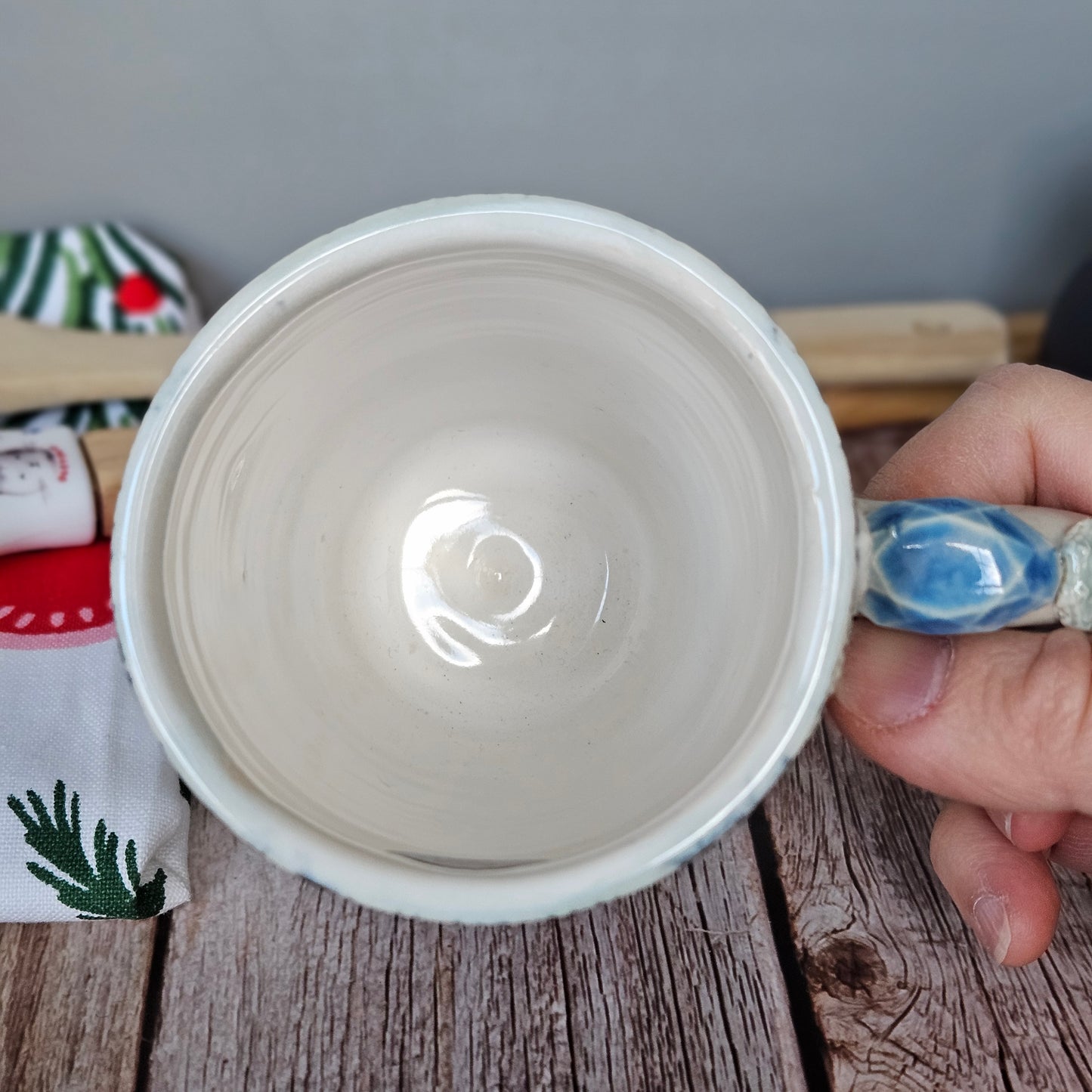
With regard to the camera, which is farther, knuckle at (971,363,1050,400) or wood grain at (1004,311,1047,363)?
wood grain at (1004,311,1047,363)

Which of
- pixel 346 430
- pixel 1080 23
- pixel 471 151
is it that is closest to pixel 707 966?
pixel 346 430

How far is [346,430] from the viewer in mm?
533

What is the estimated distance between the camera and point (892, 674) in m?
0.45

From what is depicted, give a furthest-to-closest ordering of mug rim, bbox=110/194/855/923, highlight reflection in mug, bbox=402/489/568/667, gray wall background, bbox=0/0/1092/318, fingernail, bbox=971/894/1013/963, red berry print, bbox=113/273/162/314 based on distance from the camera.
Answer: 1. red berry print, bbox=113/273/162/314
2. gray wall background, bbox=0/0/1092/318
3. highlight reflection in mug, bbox=402/489/568/667
4. fingernail, bbox=971/894/1013/963
5. mug rim, bbox=110/194/855/923

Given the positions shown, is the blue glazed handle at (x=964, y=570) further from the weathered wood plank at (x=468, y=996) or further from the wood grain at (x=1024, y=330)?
the wood grain at (x=1024, y=330)

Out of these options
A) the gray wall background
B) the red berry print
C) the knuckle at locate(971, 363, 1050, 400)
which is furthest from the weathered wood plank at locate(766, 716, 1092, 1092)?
the red berry print

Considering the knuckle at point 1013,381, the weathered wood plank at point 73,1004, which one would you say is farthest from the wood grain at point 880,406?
the weathered wood plank at point 73,1004

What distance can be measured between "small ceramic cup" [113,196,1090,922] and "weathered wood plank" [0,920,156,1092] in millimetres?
159

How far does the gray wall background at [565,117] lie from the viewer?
721 mm

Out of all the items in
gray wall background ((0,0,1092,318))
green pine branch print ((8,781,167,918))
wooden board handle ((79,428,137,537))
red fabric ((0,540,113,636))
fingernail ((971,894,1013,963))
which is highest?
gray wall background ((0,0,1092,318))

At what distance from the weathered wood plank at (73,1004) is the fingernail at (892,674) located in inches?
15.1

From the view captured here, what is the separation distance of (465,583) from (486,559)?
0.02 metres

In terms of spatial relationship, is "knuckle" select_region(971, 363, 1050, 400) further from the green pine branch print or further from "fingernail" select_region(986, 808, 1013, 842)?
the green pine branch print

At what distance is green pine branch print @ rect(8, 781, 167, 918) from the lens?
1.60ft
